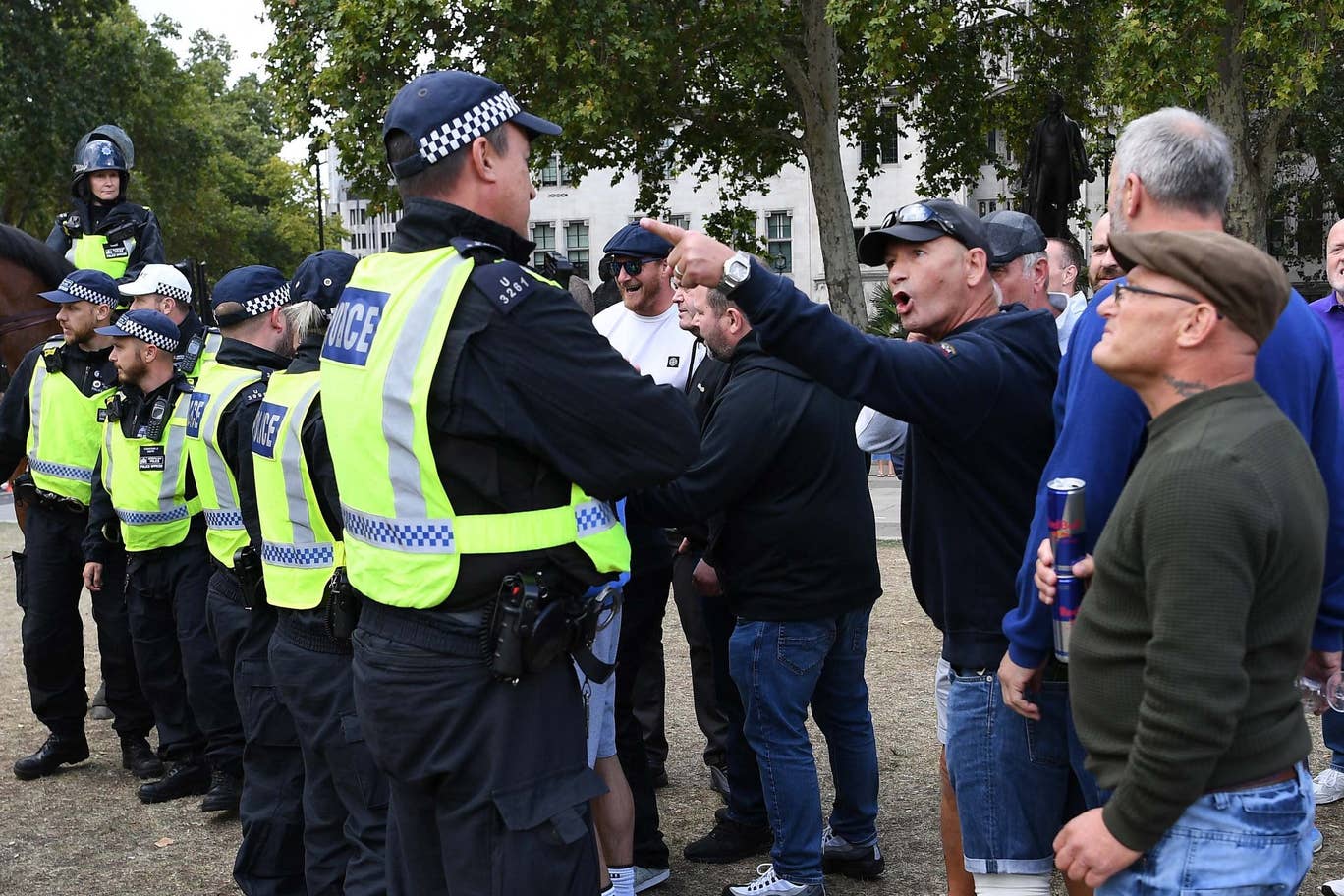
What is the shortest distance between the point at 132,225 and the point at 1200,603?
7.68 metres

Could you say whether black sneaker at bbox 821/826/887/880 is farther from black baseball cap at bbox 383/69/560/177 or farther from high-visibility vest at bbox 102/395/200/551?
high-visibility vest at bbox 102/395/200/551

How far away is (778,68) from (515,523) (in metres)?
24.2

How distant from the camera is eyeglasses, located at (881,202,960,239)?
334 cm

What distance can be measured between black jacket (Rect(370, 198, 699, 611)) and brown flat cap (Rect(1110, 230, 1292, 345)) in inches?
41.2

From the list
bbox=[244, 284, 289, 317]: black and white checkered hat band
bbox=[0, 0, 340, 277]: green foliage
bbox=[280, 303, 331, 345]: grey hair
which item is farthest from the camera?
bbox=[0, 0, 340, 277]: green foliage

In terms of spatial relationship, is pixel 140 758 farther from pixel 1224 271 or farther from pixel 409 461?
pixel 1224 271

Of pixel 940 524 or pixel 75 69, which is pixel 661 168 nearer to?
pixel 75 69

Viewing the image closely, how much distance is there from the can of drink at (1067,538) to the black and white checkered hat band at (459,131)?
1.41 meters

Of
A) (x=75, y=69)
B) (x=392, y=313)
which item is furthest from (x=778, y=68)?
(x=392, y=313)

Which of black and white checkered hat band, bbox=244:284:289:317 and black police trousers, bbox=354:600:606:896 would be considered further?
black and white checkered hat band, bbox=244:284:289:317

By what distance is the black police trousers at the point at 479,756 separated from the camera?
2.83 m

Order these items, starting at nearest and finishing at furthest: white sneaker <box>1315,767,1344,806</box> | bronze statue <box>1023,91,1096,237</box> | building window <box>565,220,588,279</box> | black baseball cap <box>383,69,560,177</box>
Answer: black baseball cap <box>383,69,560,177</box> → white sneaker <box>1315,767,1344,806</box> → bronze statue <box>1023,91,1096,237</box> → building window <box>565,220,588,279</box>

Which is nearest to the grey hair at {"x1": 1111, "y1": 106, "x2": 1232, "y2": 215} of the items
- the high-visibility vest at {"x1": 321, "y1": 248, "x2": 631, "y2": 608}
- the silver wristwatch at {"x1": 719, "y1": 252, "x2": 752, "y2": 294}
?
the silver wristwatch at {"x1": 719, "y1": 252, "x2": 752, "y2": 294}

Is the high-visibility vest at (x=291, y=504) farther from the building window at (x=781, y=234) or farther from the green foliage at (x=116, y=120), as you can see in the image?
the building window at (x=781, y=234)
